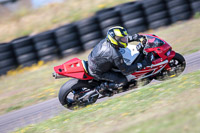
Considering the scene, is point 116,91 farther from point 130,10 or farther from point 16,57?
point 16,57

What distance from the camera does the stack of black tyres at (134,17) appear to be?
11.6 m

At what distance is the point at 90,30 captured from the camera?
11.7 metres

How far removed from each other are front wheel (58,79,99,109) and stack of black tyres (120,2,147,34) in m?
6.19

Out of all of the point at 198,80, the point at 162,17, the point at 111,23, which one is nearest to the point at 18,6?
the point at 111,23

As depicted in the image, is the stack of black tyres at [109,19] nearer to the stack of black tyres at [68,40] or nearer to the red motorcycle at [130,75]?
the stack of black tyres at [68,40]

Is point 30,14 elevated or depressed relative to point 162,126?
elevated

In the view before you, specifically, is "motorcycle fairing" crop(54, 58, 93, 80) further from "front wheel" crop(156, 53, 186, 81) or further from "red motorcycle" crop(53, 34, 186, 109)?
"front wheel" crop(156, 53, 186, 81)

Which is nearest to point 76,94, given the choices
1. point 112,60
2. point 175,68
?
point 112,60

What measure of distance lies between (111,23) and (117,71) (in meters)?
6.09

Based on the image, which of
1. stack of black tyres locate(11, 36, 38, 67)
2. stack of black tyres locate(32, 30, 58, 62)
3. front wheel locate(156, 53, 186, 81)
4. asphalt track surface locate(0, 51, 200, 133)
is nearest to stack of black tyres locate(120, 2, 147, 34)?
stack of black tyres locate(32, 30, 58, 62)

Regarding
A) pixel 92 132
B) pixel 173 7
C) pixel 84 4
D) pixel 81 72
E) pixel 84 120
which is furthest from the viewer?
pixel 84 4

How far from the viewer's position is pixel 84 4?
17828mm

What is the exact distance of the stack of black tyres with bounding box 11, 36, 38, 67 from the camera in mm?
11711

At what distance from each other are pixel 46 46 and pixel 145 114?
8256 millimetres
